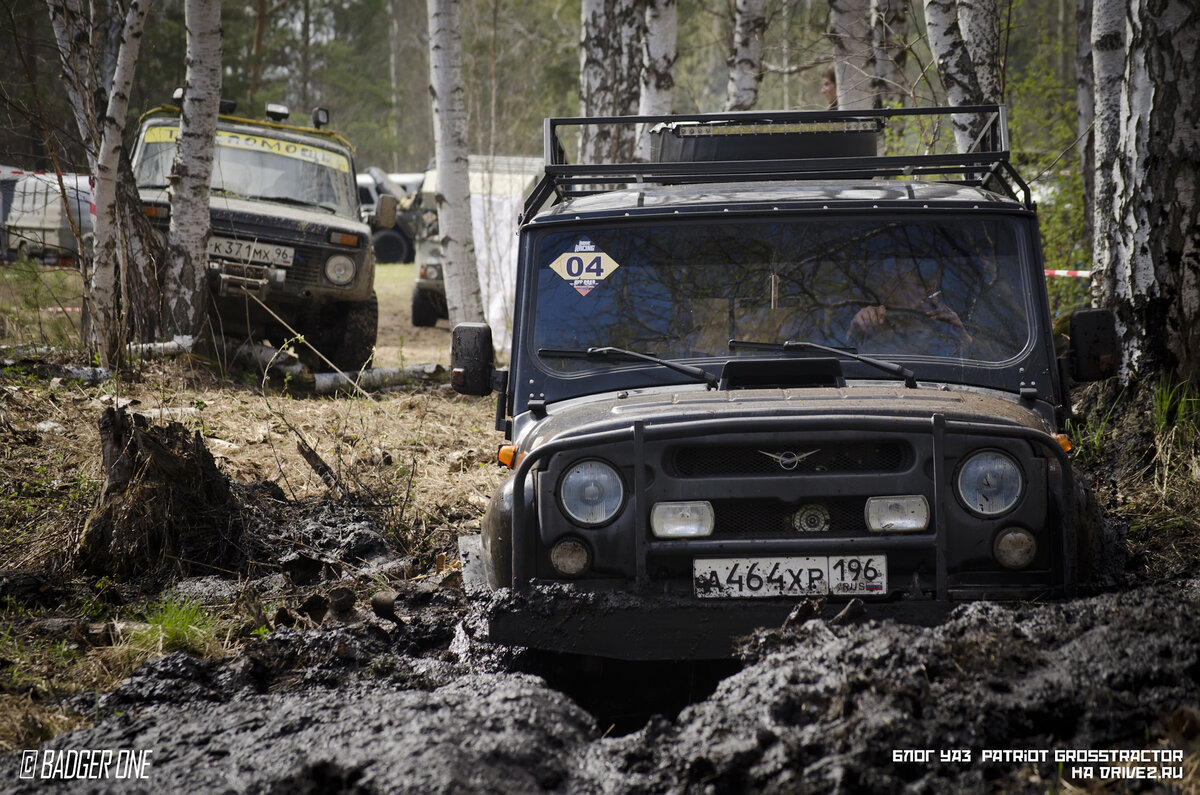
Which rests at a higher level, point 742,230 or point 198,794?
point 742,230

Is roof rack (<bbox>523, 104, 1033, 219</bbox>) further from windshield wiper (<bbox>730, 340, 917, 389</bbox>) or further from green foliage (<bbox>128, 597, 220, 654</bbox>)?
green foliage (<bbox>128, 597, 220, 654</bbox>)

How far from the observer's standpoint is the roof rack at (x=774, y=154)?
4.55m

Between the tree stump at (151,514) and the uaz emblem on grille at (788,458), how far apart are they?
276 cm

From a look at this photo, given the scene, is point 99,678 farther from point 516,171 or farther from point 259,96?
point 259,96

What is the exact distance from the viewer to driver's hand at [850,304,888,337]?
13.2 ft

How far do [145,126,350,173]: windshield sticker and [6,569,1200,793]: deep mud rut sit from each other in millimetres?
8591

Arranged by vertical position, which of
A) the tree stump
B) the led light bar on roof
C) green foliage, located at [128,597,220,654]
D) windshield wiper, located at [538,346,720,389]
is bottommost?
green foliage, located at [128,597,220,654]

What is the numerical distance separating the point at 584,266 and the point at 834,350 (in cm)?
96

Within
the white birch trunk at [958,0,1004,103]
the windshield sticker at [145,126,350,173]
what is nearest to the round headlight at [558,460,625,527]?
the white birch trunk at [958,0,1004,103]

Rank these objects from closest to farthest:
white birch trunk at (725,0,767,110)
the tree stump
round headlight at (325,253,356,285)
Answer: the tree stump
round headlight at (325,253,356,285)
white birch trunk at (725,0,767,110)

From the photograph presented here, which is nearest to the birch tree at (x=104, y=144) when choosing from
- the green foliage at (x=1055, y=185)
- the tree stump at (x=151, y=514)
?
the tree stump at (x=151, y=514)

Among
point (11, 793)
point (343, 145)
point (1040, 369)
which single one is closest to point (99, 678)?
point (11, 793)

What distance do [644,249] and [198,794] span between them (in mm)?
2380

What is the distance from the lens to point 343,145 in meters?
11.9
